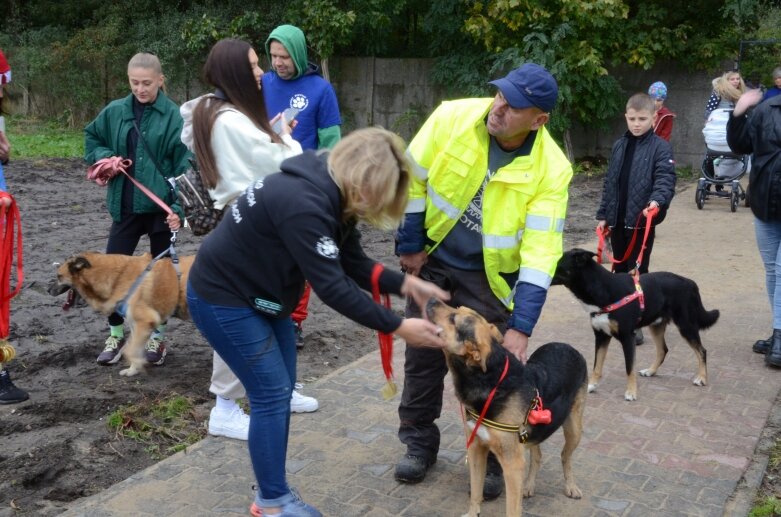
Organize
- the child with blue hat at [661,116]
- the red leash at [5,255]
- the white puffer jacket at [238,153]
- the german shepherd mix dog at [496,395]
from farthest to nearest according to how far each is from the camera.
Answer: the child with blue hat at [661,116]
the red leash at [5,255]
the white puffer jacket at [238,153]
the german shepherd mix dog at [496,395]

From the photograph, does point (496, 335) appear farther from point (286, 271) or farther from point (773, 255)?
point (773, 255)

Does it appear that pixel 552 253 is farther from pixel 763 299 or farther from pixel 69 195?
Answer: pixel 69 195

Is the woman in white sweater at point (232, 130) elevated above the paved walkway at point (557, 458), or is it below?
above

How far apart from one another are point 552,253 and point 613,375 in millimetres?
2662

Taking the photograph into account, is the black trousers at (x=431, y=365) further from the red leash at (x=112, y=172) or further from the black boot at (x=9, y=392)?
the black boot at (x=9, y=392)

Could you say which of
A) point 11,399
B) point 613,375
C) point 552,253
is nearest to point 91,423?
point 11,399

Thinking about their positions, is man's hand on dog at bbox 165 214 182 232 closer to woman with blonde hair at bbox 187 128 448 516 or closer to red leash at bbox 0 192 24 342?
red leash at bbox 0 192 24 342

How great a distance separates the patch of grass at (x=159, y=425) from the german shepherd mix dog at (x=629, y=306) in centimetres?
258

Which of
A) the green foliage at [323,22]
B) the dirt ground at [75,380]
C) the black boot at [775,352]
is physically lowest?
the dirt ground at [75,380]

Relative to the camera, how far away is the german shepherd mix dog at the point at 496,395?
11.4 ft

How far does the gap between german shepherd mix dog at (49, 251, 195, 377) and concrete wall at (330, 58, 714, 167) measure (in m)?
12.7

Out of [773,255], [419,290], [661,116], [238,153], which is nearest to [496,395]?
[419,290]

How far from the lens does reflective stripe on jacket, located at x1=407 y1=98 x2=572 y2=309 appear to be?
371cm

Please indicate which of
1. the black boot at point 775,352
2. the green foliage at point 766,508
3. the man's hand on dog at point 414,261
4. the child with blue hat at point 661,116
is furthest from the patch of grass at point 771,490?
the child with blue hat at point 661,116
